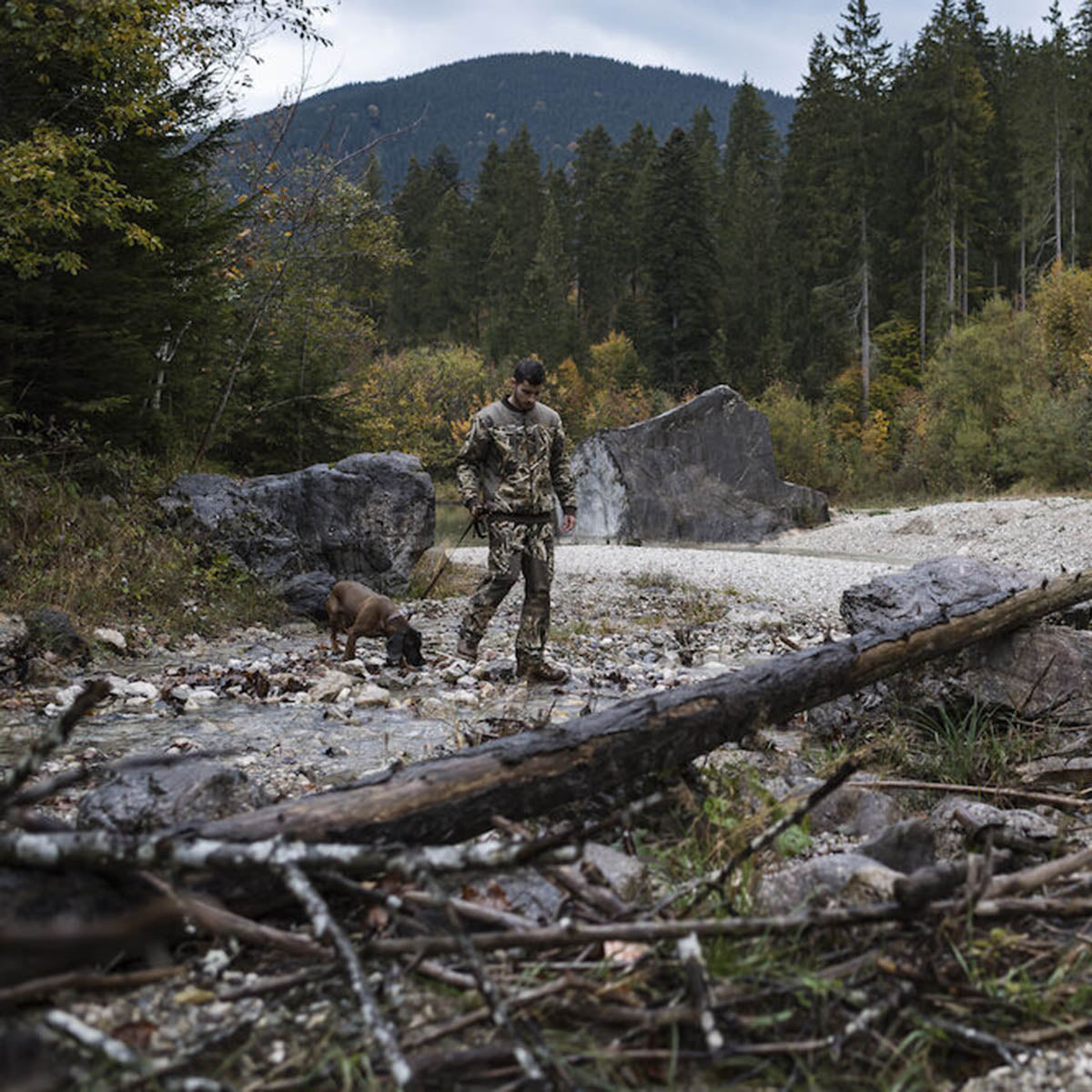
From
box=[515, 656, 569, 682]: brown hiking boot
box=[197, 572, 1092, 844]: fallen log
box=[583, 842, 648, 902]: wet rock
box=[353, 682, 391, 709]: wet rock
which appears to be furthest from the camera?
box=[515, 656, 569, 682]: brown hiking boot

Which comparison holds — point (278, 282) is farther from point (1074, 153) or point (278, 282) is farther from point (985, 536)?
point (1074, 153)

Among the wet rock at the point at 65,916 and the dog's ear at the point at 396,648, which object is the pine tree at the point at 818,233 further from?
the wet rock at the point at 65,916

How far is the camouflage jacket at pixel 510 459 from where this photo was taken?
6.67 metres

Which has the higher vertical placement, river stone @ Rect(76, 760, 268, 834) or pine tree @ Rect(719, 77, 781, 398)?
pine tree @ Rect(719, 77, 781, 398)

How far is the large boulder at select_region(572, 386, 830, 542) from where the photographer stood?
85.2 feet

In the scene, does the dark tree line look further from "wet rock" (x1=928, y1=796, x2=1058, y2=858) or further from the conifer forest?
"wet rock" (x1=928, y1=796, x2=1058, y2=858)

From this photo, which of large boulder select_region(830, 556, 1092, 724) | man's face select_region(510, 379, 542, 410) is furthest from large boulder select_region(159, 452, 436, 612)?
large boulder select_region(830, 556, 1092, 724)

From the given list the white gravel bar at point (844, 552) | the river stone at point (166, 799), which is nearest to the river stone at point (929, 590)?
the river stone at point (166, 799)

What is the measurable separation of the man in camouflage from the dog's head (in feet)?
2.02

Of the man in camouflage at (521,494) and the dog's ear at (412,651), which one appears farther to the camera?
the dog's ear at (412,651)

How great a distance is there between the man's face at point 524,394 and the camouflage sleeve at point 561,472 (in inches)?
13.7

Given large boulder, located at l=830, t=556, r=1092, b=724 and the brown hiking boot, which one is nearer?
large boulder, located at l=830, t=556, r=1092, b=724

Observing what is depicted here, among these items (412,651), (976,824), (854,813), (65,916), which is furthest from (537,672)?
(65,916)

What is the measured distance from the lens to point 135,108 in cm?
874
